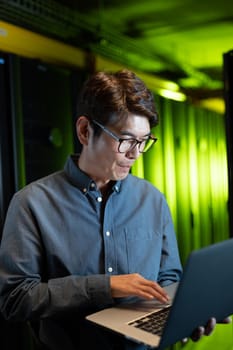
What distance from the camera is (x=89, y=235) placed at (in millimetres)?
1156

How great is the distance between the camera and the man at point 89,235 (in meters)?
1.04

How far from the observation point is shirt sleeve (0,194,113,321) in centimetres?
104

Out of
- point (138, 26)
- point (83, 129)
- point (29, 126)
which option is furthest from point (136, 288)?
point (138, 26)

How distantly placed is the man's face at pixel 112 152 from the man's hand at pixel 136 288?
0.31 m

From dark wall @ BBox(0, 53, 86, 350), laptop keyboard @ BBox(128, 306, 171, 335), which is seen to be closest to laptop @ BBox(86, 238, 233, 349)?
laptop keyboard @ BBox(128, 306, 171, 335)

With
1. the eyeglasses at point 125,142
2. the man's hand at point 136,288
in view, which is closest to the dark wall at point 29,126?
the eyeglasses at point 125,142

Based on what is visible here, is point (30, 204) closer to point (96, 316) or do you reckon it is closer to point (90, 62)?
point (96, 316)

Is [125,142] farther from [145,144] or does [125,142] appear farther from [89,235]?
[89,235]

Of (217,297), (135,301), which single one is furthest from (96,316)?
(217,297)

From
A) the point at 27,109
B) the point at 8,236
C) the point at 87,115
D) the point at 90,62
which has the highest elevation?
the point at 90,62

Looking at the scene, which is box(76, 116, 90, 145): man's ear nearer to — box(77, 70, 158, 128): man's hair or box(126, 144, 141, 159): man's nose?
box(77, 70, 158, 128): man's hair

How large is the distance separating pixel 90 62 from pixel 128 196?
1589 mm

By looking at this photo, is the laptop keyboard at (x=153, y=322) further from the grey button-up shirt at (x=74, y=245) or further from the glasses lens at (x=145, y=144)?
the glasses lens at (x=145, y=144)

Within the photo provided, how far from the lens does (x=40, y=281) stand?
3.63 ft
